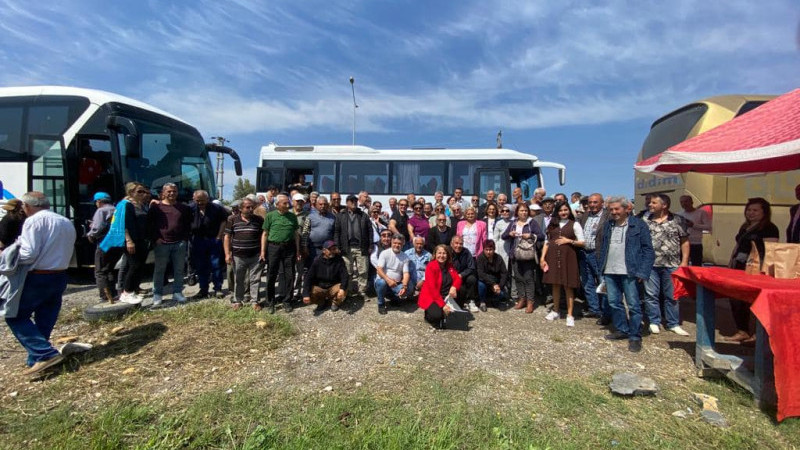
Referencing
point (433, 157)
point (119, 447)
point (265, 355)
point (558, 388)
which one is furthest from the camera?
point (433, 157)

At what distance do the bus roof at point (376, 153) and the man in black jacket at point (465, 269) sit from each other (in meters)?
7.14

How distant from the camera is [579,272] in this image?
5.63 metres

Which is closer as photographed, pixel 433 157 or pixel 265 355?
pixel 265 355

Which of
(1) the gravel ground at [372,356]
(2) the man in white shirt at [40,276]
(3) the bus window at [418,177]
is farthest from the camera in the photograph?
(3) the bus window at [418,177]

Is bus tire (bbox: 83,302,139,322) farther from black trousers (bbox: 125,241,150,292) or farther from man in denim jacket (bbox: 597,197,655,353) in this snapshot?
man in denim jacket (bbox: 597,197,655,353)

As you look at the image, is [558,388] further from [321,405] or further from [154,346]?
[154,346]

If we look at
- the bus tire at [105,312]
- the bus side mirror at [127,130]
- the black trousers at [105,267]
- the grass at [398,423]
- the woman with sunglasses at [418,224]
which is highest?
the bus side mirror at [127,130]

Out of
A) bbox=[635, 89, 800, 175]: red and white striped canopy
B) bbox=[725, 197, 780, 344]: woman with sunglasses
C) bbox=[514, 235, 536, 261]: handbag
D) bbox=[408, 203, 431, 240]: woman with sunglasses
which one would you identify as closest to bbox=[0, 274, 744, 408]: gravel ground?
bbox=[725, 197, 780, 344]: woman with sunglasses

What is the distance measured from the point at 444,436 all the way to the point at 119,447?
2.36 meters

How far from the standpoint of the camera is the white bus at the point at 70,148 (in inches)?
281

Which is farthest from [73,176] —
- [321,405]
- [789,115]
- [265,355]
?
[789,115]

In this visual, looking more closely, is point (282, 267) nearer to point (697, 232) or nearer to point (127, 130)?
point (127, 130)

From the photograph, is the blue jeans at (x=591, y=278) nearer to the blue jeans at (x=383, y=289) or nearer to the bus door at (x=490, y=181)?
the blue jeans at (x=383, y=289)

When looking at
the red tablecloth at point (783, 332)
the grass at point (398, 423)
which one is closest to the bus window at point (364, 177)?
the grass at point (398, 423)
